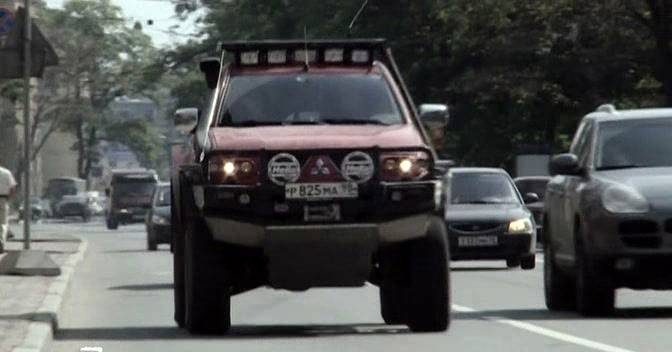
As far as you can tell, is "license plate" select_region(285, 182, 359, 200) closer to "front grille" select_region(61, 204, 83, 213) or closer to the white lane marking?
the white lane marking

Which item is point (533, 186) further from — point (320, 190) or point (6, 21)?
point (320, 190)

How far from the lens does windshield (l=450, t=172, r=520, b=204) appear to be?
33.4 m

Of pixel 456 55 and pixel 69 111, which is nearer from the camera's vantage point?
pixel 456 55

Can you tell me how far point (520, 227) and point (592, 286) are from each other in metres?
12.6

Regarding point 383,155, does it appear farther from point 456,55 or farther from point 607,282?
point 456,55

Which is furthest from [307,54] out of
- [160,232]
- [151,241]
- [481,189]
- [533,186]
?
[533,186]

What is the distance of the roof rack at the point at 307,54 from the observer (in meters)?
18.5

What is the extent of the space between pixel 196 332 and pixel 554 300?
4652 mm

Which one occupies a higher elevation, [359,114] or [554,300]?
[359,114]

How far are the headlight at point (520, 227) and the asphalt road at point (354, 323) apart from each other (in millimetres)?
2393

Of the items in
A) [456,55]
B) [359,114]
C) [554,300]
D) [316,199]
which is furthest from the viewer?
[456,55]

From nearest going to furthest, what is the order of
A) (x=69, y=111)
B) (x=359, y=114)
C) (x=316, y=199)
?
(x=316, y=199), (x=359, y=114), (x=69, y=111)

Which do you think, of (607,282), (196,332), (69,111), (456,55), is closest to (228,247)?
(196,332)

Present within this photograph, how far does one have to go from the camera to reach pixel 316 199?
55.2 feet
